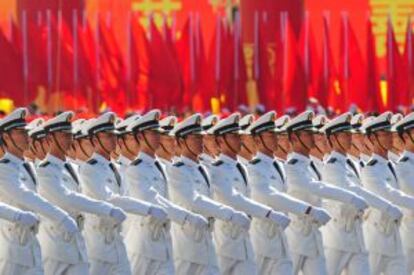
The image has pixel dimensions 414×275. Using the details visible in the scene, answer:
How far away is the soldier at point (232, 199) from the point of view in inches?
641

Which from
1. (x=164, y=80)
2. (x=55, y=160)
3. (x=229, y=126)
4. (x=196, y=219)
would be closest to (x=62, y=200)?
(x=55, y=160)

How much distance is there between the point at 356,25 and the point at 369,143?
76.6 ft

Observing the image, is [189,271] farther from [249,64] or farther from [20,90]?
[249,64]

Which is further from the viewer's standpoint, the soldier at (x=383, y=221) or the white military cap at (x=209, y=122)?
the soldier at (x=383, y=221)

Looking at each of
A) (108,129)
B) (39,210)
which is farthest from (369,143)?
(39,210)

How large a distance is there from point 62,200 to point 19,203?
509 mm

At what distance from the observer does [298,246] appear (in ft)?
56.1

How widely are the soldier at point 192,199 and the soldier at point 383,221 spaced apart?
66.6 inches

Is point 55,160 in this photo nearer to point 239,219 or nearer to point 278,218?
point 239,219

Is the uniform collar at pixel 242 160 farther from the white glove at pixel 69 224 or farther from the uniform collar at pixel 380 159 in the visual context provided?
the white glove at pixel 69 224

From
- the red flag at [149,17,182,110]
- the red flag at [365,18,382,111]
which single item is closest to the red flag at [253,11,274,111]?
the red flag at [365,18,382,111]

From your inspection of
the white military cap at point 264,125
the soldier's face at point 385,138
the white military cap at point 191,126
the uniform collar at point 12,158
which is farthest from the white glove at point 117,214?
the soldier's face at point 385,138

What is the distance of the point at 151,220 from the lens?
1609cm

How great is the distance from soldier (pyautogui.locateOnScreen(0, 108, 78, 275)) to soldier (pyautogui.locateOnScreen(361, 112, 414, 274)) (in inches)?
137
